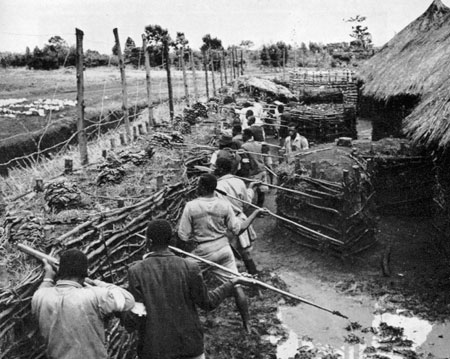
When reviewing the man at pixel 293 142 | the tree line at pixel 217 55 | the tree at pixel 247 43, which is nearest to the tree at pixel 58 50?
the tree line at pixel 217 55

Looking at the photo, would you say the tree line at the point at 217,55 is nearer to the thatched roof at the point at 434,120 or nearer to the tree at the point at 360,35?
the tree at the point at 360,35

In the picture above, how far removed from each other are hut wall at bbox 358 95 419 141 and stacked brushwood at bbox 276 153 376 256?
410 centimetres

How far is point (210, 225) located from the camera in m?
5.12

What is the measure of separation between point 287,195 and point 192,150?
217 cm

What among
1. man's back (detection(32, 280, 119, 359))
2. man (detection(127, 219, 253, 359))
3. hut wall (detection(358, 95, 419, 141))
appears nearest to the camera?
man's back (detection(32, 280, 119, 359))

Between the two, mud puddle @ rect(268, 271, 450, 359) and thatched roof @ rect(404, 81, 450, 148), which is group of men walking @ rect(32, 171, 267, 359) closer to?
mud puddle @ rect(268, 271, 450, 359)

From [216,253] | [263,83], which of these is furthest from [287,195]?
[263,83]

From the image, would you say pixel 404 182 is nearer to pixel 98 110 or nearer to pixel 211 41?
pixel 98 110

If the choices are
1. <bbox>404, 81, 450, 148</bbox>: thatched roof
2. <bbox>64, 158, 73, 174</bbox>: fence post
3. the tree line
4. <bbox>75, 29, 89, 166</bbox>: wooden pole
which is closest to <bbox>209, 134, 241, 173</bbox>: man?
<bbox>64, 158, 73, 174</bbox>: fence post

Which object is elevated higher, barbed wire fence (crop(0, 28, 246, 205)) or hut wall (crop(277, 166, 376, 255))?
barbed wire fence (crop(0, 28, 246, 205))

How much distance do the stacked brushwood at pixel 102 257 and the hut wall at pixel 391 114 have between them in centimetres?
699

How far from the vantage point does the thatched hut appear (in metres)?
10.7

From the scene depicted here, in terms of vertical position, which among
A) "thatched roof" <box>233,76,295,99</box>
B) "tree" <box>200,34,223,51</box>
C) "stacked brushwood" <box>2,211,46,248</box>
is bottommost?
"stacked brushwood" <box>2,211,46,248</box>

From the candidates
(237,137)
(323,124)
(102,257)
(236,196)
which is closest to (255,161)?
(237,137)
